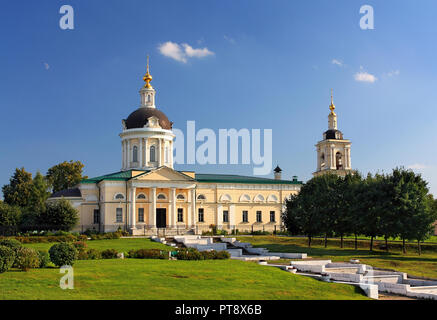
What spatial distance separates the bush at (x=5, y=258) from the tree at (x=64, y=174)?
186 ft

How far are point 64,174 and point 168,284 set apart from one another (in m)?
60.7

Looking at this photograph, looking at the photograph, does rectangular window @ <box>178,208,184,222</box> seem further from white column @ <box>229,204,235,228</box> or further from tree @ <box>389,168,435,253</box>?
tree @ <box>389,168,435,253</box>

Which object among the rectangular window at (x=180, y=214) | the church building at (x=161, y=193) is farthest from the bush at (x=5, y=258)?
the rectangular window at (x=180, y=214)

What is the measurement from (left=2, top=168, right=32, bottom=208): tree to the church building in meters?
16.3

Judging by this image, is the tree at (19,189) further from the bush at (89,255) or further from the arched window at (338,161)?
the bush at (89,255)

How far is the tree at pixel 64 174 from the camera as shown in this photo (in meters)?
72.8

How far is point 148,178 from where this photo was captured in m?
49.2

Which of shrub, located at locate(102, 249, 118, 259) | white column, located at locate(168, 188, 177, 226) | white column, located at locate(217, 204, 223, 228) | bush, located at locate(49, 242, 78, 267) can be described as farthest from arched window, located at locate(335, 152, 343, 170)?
bush, located at locate(49, 242, 78, 267)

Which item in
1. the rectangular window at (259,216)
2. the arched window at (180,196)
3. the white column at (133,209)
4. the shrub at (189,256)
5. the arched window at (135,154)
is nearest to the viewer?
the shrub at (189,256)

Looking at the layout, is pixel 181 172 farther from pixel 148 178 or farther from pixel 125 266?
pixel 125 266

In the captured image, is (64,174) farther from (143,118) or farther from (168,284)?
(168,284)

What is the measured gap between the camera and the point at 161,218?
51.0 meters

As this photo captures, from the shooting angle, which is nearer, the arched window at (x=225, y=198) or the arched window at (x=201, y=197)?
the arched window at (x=201, y=197)

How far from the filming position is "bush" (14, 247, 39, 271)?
18.1m
